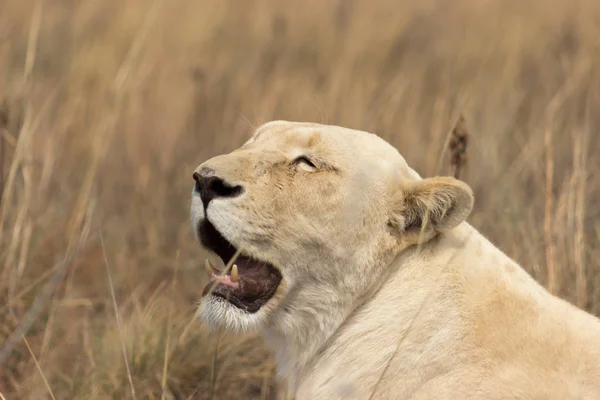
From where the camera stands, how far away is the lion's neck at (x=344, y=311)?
374 centimetres

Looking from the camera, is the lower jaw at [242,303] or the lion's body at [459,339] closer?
the lion's body at [459,339]

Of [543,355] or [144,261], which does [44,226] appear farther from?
[543,355]

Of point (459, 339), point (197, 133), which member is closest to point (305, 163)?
point (459, 339)

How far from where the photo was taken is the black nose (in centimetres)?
361

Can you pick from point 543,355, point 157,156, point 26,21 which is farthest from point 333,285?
point 26,21

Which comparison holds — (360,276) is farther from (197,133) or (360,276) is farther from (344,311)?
(197,133)

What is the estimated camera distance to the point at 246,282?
3801mm

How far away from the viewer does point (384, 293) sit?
12.3ft

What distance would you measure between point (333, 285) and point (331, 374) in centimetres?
34

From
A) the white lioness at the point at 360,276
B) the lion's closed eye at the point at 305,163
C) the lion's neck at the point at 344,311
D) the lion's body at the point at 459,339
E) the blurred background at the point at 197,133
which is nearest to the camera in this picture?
the lion's body at the point at 459,339

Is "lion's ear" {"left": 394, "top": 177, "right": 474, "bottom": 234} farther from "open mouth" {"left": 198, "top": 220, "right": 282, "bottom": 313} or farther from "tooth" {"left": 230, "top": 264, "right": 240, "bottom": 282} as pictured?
"tooth" {"left": 230, "top": 264, "right": 240, "bottom": 282}

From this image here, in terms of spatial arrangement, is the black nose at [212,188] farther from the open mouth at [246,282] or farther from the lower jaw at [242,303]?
the lower jaw at [242,303]

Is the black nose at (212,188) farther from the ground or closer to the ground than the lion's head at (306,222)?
farther from the ground

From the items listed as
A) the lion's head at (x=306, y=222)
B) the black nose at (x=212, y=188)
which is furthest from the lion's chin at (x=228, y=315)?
the black nose at (x=212, y=188)
